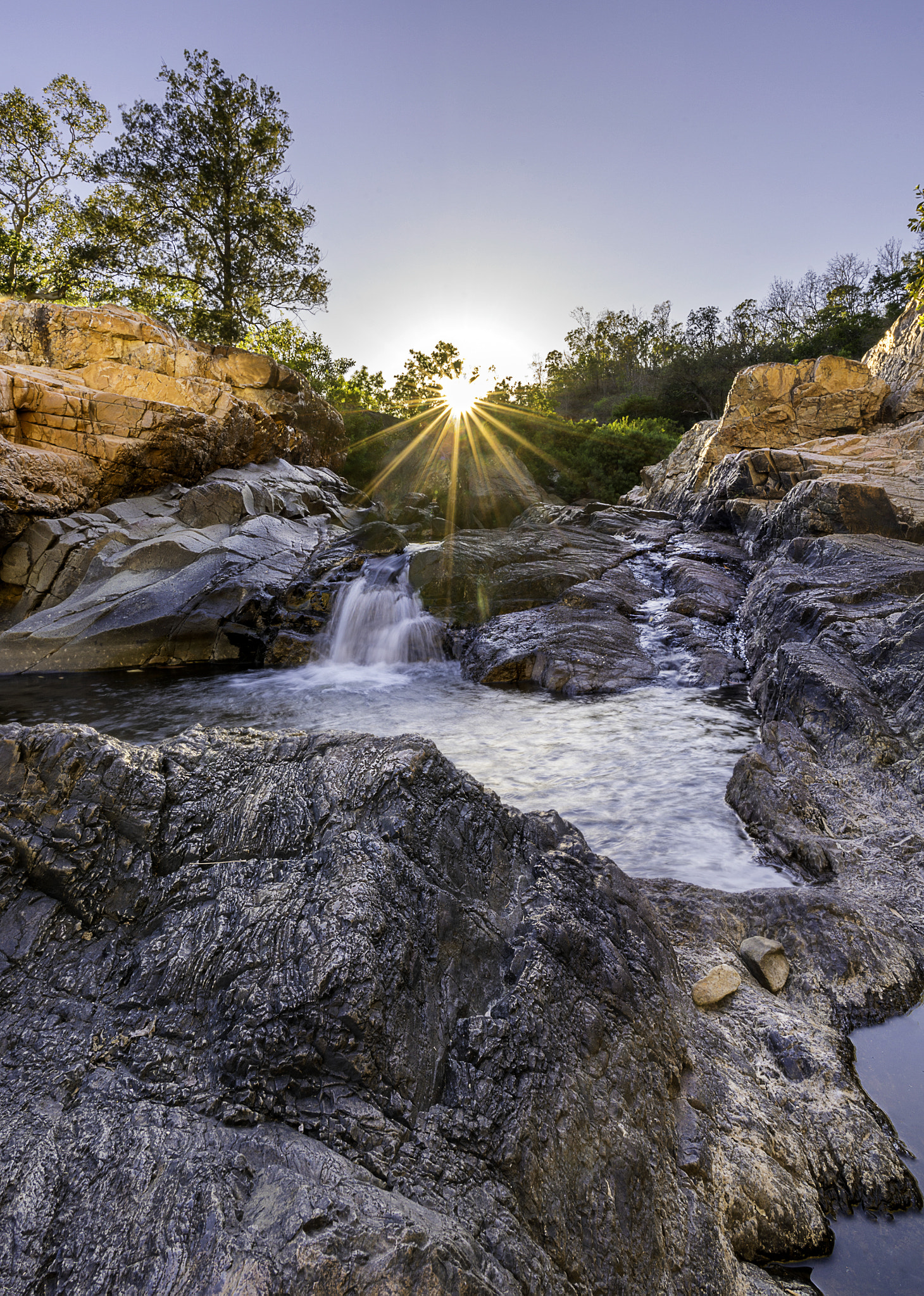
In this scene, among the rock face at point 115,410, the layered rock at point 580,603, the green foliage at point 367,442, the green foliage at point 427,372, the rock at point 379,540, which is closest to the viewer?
the layered rock at point 580,603

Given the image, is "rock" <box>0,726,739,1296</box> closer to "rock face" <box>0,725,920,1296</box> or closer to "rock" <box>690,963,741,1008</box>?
"rock face" <box>0,725,920,1296</box>

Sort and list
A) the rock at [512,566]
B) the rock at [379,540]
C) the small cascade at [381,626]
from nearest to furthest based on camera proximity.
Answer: the small cascade at [381,626] → the rock at [512,566] → the rock at [379,540]

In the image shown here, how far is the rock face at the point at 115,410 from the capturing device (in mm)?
12789

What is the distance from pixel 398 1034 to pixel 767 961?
207 cm

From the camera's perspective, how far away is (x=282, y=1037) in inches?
64.7

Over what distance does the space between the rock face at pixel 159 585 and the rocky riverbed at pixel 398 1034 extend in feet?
28.6

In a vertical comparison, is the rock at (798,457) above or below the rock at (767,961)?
above

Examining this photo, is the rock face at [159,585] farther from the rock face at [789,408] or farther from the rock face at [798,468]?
the rock face at [789,408]

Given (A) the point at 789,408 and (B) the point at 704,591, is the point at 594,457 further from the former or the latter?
(B) the point at 704,591

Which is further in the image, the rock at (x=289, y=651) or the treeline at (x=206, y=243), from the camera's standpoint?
the treeline at (x=206, y=243)

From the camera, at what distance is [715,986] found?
2684 mm

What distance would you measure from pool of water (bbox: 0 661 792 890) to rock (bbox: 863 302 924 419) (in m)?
14.0

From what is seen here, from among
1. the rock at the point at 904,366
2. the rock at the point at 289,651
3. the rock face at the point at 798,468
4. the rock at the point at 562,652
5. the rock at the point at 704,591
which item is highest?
the rock at the point at 904,366

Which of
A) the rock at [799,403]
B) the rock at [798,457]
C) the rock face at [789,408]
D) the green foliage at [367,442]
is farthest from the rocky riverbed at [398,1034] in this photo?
the green foliage at [367,442]
